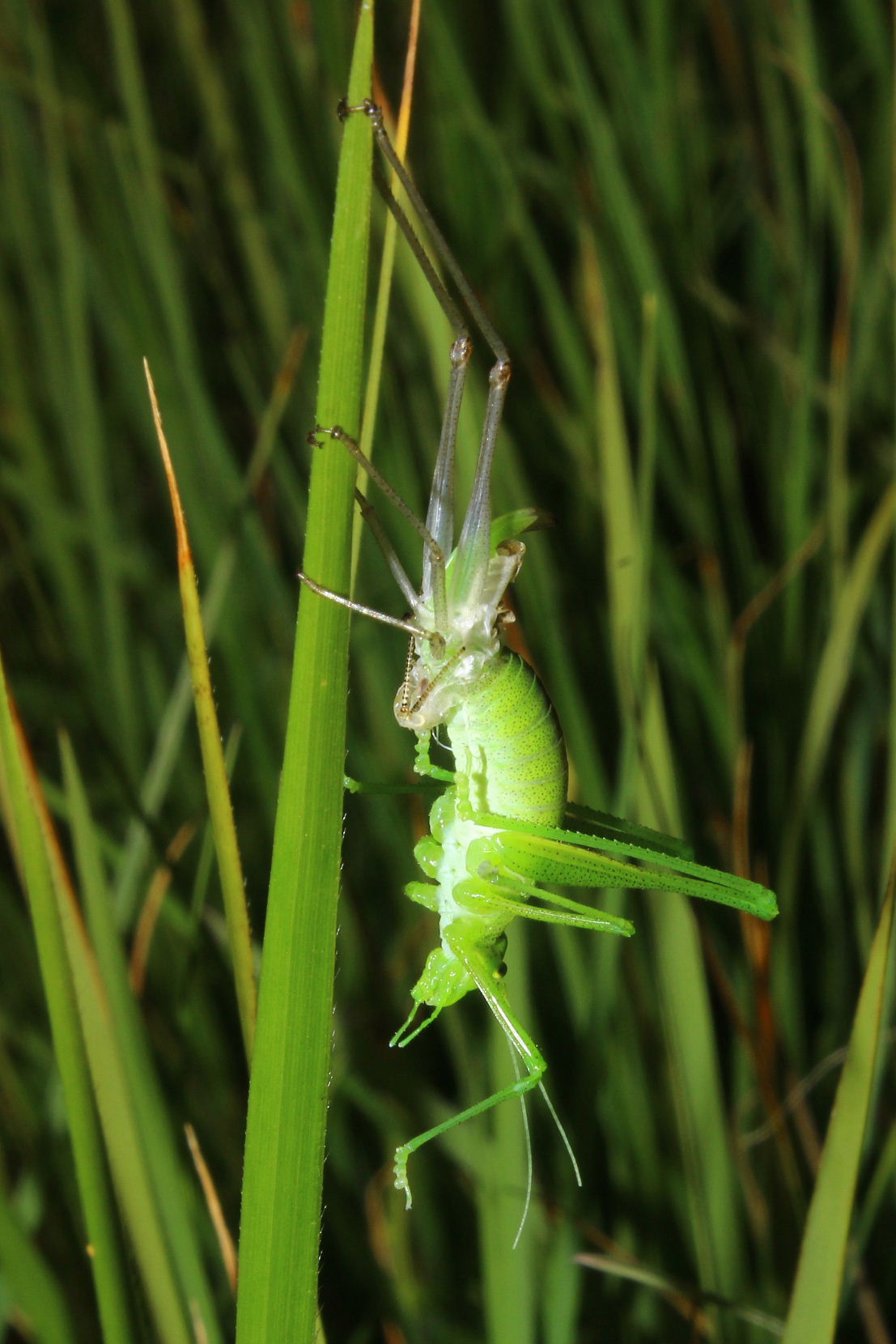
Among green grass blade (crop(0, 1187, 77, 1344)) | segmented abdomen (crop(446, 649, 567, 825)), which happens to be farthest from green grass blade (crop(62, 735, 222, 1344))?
segmented abdomen (crop(446, 649, 567, 825))

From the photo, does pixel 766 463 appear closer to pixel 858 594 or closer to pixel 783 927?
pixel 858 594

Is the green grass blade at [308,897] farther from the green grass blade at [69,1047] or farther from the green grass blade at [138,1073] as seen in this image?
the green grass blade at [138,1073]

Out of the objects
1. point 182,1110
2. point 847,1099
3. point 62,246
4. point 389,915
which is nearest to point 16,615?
point 62,246

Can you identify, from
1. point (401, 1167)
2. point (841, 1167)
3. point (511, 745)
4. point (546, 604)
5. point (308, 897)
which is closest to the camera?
point (308, 897)

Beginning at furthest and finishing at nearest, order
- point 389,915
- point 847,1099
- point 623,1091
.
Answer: point 389,915 < point 623,1091 < point 847,1099

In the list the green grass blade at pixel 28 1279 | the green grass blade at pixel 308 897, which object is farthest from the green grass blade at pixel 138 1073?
the green grass blade at pixel 308 897

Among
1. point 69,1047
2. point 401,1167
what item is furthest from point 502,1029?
point 69,1047

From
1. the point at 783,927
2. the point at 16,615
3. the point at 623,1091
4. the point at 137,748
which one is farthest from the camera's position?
the point at 16,615

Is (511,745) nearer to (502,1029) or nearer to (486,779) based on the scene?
(486,779)
